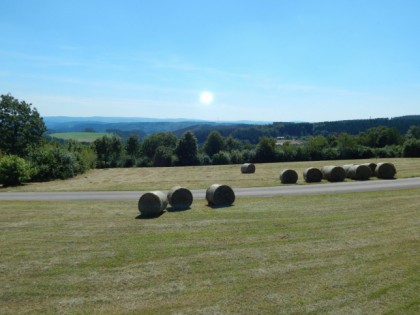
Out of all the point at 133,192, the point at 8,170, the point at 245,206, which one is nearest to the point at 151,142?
the point at 8,170

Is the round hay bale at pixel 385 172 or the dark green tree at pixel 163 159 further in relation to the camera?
the dark green tree at pixel 163 159

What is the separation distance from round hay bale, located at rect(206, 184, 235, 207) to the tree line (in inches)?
934

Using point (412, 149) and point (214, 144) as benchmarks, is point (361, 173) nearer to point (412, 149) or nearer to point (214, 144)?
point (412, 149)

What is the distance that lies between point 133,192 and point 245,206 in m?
11.0

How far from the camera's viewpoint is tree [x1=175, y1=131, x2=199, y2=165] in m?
80.2

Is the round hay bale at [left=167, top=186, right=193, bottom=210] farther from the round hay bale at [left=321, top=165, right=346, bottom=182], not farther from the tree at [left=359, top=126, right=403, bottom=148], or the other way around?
the tree at [left=359, top=126, right=403, bottom=148]

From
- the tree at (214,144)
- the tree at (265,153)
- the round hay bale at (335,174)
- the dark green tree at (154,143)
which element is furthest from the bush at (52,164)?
the dark green tree at (154,143)

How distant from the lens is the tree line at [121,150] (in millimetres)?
43844

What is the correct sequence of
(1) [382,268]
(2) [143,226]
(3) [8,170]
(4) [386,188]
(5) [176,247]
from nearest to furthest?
(1) [382,268], (5) [176,247], (2) [143,226], (4) [386,188], (3) [8,170]

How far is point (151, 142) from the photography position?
10606cm

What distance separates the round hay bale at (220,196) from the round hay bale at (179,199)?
4.48ft

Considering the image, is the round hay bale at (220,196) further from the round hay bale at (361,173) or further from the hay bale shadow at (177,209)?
the round hay bale at (361,173)

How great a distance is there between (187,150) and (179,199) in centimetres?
5916

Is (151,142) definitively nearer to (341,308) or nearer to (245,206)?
(245,206)
